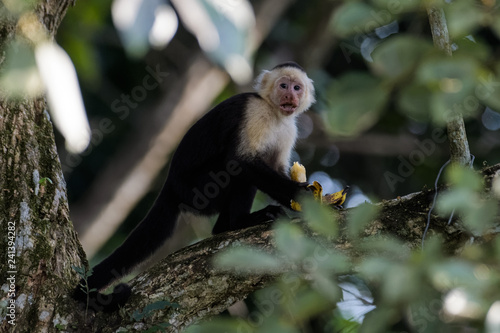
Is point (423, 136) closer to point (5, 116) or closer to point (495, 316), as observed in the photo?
point (5, 116)

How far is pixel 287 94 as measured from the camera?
560 cm

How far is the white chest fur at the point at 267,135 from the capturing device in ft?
17.3

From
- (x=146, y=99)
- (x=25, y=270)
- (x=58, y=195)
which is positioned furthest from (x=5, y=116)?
(x=146, y=99)

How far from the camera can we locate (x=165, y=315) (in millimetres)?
3393

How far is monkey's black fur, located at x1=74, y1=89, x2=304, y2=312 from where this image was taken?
4699 millimetres

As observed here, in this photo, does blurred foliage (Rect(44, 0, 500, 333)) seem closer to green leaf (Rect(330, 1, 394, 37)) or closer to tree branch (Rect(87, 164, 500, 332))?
green leaf (Rect(330, 1, 394, 37))

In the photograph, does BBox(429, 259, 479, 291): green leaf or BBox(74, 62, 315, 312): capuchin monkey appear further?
BBox(74, 62, 315, 312): capuchin monkey

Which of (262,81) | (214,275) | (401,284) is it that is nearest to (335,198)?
(214,275)

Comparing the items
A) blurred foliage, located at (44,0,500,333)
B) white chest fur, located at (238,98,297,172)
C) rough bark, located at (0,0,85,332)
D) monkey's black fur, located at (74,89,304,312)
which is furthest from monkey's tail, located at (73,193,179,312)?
blurred foliage, located at (44,0,500,333)

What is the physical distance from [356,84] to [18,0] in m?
0.59

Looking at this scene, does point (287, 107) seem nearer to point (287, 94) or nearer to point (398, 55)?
point (287, 94)

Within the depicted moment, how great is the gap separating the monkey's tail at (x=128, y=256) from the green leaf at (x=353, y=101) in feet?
8.79

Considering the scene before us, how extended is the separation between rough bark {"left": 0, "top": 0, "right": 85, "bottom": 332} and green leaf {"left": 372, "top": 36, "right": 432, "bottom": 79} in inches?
106

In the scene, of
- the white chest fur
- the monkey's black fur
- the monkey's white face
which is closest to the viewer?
the monkey's black fur
